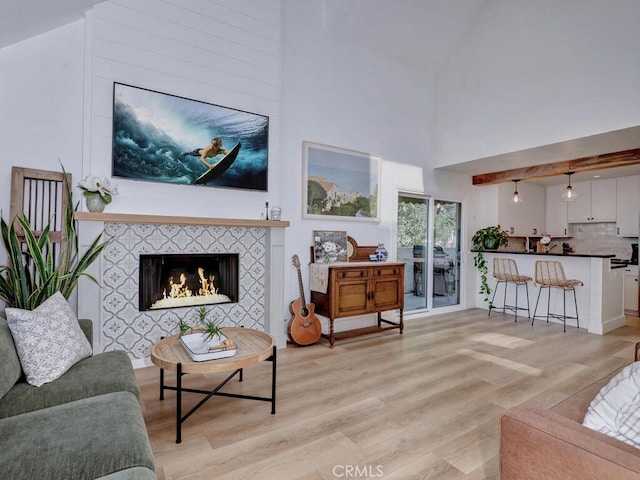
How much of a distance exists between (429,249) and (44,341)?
5.09m

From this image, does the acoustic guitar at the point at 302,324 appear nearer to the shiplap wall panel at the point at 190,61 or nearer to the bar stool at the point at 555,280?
the shiplap wall panel at the point at 190,61

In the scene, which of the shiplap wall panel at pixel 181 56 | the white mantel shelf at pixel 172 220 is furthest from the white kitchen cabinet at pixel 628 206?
the shiplap wall panel at pixel 181 56

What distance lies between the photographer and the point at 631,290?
618cm

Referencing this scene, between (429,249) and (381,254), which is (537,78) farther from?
(381,254)

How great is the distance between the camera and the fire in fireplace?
133 inches

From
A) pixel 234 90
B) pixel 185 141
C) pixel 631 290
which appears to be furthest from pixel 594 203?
pixel 185 141

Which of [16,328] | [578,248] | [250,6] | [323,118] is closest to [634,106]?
[323,118]

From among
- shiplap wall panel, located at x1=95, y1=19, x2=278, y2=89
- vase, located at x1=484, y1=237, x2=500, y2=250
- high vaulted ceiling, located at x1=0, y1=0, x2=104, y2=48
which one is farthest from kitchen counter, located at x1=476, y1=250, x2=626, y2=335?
high vaulted ceiling, located at x1=0, y1=0, x2=104, y2=48

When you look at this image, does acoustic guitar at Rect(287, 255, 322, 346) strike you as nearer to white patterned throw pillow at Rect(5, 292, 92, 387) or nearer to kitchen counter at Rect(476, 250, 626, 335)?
white patterned throw pillow at Rect(5, 292, 92, 387)

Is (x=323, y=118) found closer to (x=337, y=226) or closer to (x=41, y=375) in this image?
(x=337, y=226)

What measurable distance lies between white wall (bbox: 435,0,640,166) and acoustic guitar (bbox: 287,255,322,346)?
129 inches

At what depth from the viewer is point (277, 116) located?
4.02m

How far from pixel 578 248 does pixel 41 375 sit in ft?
29.5

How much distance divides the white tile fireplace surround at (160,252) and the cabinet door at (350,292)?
0.62m
